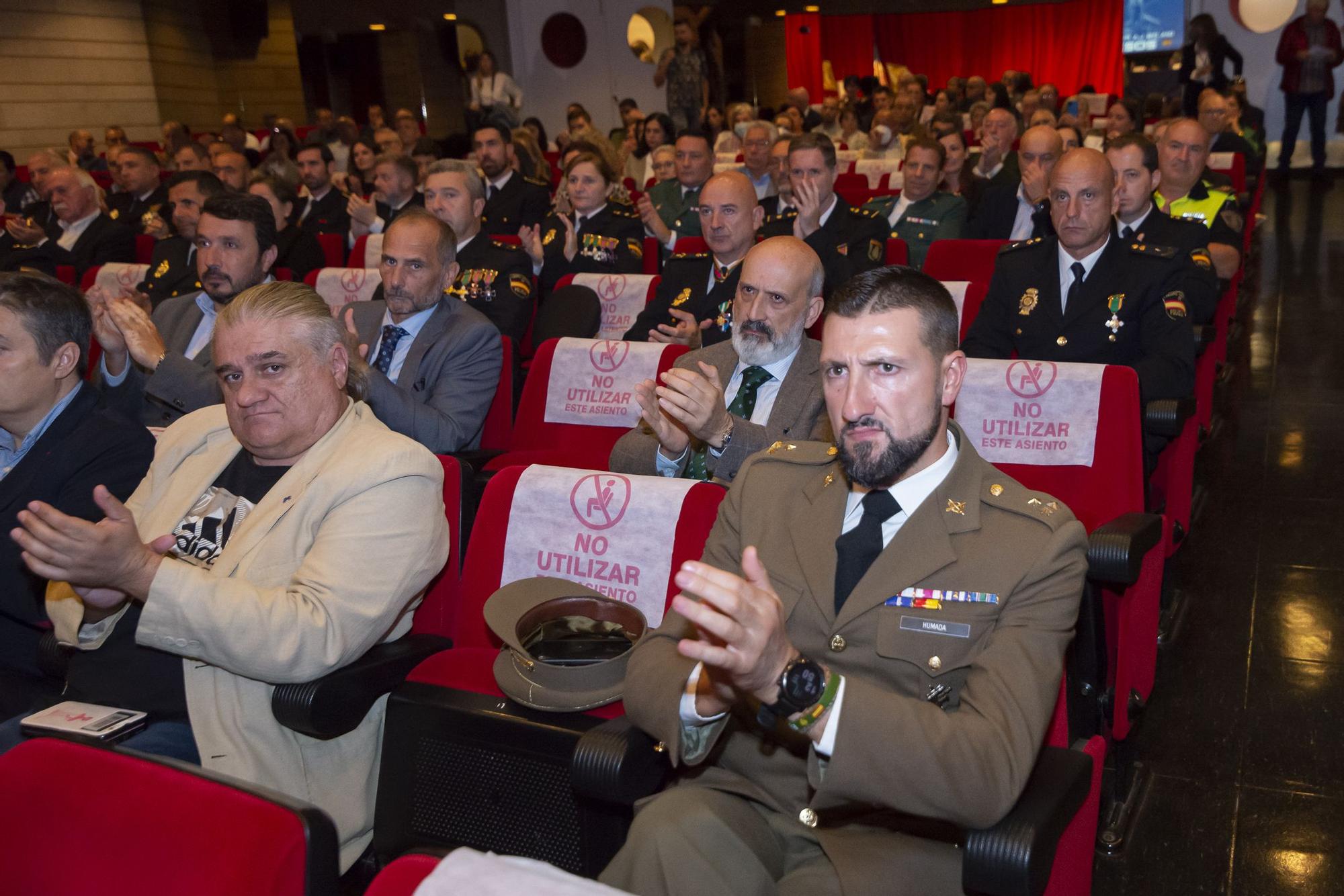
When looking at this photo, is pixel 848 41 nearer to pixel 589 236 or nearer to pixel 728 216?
pixel 589 236

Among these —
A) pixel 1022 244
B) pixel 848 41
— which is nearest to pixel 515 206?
pixel 1022 244

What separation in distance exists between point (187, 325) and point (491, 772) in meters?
2.61

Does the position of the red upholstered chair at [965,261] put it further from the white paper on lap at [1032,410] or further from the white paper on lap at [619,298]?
the white paper on lap at [1032,410]

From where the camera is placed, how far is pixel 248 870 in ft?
3.31

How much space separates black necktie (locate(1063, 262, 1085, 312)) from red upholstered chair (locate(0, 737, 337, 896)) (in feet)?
9.58

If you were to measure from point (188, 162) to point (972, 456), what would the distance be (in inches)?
319

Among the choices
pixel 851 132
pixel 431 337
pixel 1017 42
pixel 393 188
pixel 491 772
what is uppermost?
pixel 1017 42

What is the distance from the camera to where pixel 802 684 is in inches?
50.3

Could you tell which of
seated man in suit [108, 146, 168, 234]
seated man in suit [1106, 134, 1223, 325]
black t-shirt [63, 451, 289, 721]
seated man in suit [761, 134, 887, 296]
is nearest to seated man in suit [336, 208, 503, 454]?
black t-shirt [63, 451, 289, 721]

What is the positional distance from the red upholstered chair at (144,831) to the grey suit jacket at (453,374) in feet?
6.22

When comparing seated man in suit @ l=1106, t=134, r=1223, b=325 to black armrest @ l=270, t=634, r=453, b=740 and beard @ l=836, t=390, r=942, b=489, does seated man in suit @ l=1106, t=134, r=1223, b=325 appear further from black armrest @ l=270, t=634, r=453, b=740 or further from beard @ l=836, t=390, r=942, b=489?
black armrest @ l=270, t=634, r=453, b=740

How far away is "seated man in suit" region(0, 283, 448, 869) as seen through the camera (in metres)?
1.68

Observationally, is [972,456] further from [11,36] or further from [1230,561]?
[11,36]

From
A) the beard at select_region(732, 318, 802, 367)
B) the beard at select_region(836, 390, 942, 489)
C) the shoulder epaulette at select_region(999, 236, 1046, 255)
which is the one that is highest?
the shoulder epaulette at select_region(999, 236, 1046, 255)
